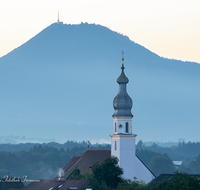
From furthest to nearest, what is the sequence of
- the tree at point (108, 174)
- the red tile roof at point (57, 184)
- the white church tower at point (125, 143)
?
1. the white church tower at point (125, 143)
2. the tree at point (108, 174)
3. the red tile roof at point (57, 184)

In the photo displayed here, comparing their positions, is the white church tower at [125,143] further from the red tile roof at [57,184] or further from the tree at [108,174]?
the red tile roof at [57,184]

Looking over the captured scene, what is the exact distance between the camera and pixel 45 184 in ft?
263

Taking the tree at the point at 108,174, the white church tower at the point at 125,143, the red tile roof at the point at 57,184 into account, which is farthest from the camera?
the white church tower at the point at 125,143

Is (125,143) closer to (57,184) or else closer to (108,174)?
(108,174)

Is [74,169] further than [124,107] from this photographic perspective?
Yes

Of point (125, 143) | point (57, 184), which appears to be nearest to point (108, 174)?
point (57, 184)

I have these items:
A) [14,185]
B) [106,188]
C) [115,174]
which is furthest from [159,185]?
[14,185]

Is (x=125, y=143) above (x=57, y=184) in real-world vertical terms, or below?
above

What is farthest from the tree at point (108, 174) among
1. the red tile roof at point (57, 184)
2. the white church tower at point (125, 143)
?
the white church tower at point (125, 143)

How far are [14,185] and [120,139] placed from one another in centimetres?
2526

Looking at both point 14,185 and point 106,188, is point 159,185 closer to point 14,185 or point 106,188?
point 106,188

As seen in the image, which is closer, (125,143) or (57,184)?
(57,184)

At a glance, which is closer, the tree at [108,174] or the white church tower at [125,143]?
the tree at [108,174]

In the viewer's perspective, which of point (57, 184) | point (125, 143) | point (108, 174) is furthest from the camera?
point (125, 143)
